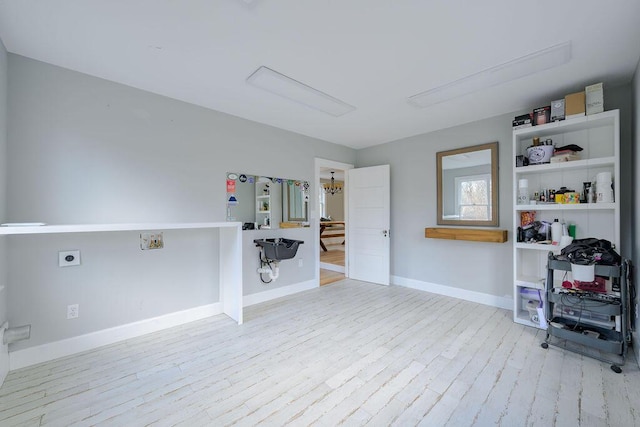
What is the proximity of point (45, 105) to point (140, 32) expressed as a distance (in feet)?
3.83

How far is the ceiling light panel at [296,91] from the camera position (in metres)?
2.45

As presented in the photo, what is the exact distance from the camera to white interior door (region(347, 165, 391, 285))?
4.43 meters

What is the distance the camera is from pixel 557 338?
8.46 ft

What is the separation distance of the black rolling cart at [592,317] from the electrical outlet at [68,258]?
13.9 feet

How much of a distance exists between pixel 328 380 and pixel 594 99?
3453mm

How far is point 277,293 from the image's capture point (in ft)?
12.5

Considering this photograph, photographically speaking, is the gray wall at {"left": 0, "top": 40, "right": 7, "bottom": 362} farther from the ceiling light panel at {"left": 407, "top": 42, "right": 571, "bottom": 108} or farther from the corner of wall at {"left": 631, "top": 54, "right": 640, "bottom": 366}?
the corner of wall at {"left": 631, "top": 54, "right": 640, "bottom": 366}

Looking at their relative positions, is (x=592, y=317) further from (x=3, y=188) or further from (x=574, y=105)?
(x=3, y=188)

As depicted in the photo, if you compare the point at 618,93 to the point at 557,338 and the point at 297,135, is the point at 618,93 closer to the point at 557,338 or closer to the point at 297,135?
the point at 557,338

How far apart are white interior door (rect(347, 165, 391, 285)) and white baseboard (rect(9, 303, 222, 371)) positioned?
8.24ft

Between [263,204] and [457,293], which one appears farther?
[457,293]

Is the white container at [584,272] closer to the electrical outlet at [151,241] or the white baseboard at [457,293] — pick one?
the white baseboard at [457,293]

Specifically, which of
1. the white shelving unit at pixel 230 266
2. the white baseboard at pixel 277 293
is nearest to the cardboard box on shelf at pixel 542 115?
the white shelving unit at pixel 230 266

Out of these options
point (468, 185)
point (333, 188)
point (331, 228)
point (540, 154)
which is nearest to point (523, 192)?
point (540, 154)
